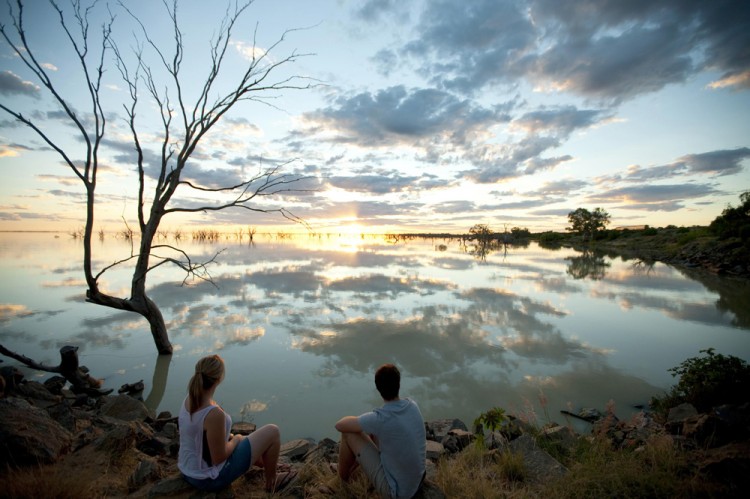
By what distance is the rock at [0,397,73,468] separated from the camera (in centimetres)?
318

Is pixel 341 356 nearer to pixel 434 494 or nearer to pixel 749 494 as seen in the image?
pixel 434 494

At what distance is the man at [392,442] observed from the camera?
9.41ft

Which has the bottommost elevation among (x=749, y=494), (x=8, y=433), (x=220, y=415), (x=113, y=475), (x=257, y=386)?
(x=257, y=386)

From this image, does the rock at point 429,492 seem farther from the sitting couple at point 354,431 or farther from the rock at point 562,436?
the rock at point 562,436

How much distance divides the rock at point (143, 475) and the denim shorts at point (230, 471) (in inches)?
25.1

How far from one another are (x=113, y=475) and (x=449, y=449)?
12.9 ft

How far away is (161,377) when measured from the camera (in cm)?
680

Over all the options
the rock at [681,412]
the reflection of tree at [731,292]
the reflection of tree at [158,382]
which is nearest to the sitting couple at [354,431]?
the reflection of tree at [158,382]

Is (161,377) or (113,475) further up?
(113,475)

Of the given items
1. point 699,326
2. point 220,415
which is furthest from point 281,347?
point 699,326

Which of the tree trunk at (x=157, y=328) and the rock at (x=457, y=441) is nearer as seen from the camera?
the rock at (x=457, y=441)

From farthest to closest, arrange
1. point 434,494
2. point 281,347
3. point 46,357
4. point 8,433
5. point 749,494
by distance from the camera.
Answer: point 281,347 < point 46,357 < point 8,433 < point 434,494 < point 749,494

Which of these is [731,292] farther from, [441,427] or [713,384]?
[441,427]

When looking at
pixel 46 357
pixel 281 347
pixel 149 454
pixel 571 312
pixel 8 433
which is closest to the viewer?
pixel 8 433
